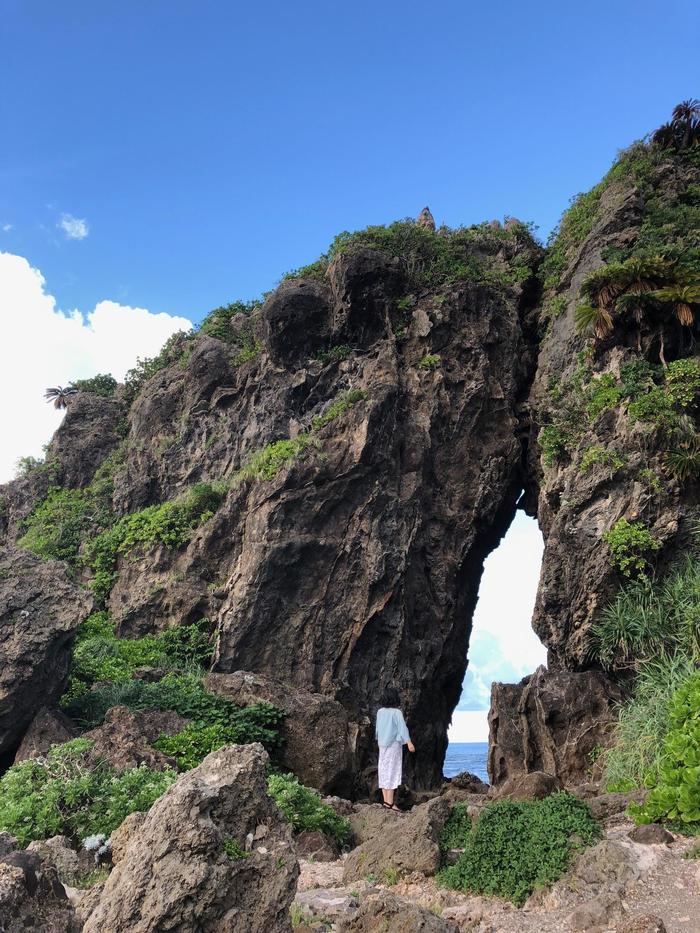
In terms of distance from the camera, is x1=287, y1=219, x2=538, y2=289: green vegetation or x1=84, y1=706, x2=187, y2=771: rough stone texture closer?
x1=84, y1=706, x2=187, y2=771: rough stone texture

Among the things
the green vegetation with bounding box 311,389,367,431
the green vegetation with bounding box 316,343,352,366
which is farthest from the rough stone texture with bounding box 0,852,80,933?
the green vegetation with bounding box 316,343,352,366

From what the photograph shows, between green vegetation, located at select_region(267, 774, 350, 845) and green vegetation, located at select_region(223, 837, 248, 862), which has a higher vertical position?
green vegetation, located at select_region(223, 837, 248, 862)

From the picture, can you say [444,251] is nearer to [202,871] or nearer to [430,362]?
[430,362]

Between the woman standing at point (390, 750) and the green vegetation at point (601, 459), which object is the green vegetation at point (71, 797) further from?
the green vegetation at point (601, 459)

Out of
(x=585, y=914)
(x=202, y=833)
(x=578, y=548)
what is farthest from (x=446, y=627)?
(x=202, y=833)

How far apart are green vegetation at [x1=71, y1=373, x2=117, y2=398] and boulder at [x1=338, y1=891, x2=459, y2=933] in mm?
29083

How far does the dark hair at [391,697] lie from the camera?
20000 mm

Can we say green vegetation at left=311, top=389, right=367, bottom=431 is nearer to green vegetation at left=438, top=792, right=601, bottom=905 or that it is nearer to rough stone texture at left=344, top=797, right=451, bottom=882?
rough stone texture at left=344, top=797, right=451, bottom=882

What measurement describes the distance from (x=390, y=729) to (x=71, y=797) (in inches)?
226

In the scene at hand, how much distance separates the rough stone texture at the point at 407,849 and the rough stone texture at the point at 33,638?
288 inches

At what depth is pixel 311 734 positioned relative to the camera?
14555mm

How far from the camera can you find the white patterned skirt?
13.0 m

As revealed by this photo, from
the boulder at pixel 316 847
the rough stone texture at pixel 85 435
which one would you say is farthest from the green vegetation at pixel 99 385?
the boulder at pixel 316 847

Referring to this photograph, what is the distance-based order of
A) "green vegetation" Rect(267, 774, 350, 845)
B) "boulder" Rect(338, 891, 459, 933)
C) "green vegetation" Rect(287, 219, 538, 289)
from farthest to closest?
1. "green vegetation" Rect(287, 219, 538, 289)
2. "green vegetation" Rect(267, 774, 350, 845)
3. "boulder" Rect(338, 891, 459, 933)
